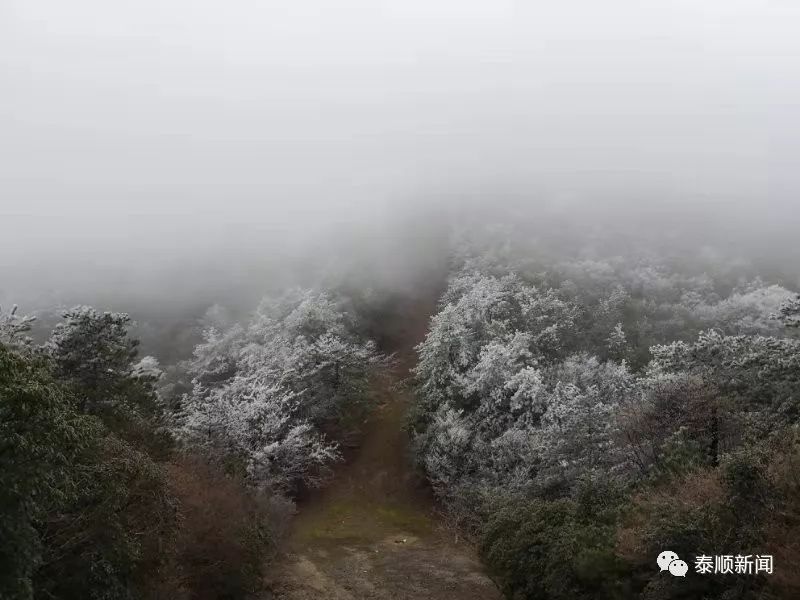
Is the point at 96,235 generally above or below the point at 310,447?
above

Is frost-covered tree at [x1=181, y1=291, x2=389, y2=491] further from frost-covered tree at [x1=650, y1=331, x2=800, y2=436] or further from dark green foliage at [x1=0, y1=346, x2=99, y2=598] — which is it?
frost-covered tree at [x1=650, y1=331, x2=800, y2=436]

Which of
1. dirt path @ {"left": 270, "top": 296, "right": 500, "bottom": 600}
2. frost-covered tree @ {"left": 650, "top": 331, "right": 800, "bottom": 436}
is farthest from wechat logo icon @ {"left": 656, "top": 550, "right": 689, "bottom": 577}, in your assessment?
dirt path @ {"left": 270, "top": 296, "right": 500, "bottom": 600}

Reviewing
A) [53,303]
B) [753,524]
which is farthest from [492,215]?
[753,524]

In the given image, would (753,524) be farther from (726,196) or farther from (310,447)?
(726,196)

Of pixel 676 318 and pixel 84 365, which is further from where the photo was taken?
pixel 676 318

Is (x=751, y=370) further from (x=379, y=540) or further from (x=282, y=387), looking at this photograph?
(x=282, y=387)

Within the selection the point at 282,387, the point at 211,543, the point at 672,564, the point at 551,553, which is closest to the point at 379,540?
the point at 282,387

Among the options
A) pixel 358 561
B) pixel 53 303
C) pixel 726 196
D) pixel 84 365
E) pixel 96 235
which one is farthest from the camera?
pixel 96 235

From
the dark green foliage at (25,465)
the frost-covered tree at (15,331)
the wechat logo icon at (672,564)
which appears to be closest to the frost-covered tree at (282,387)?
the frost-covered tree at (15,331)
